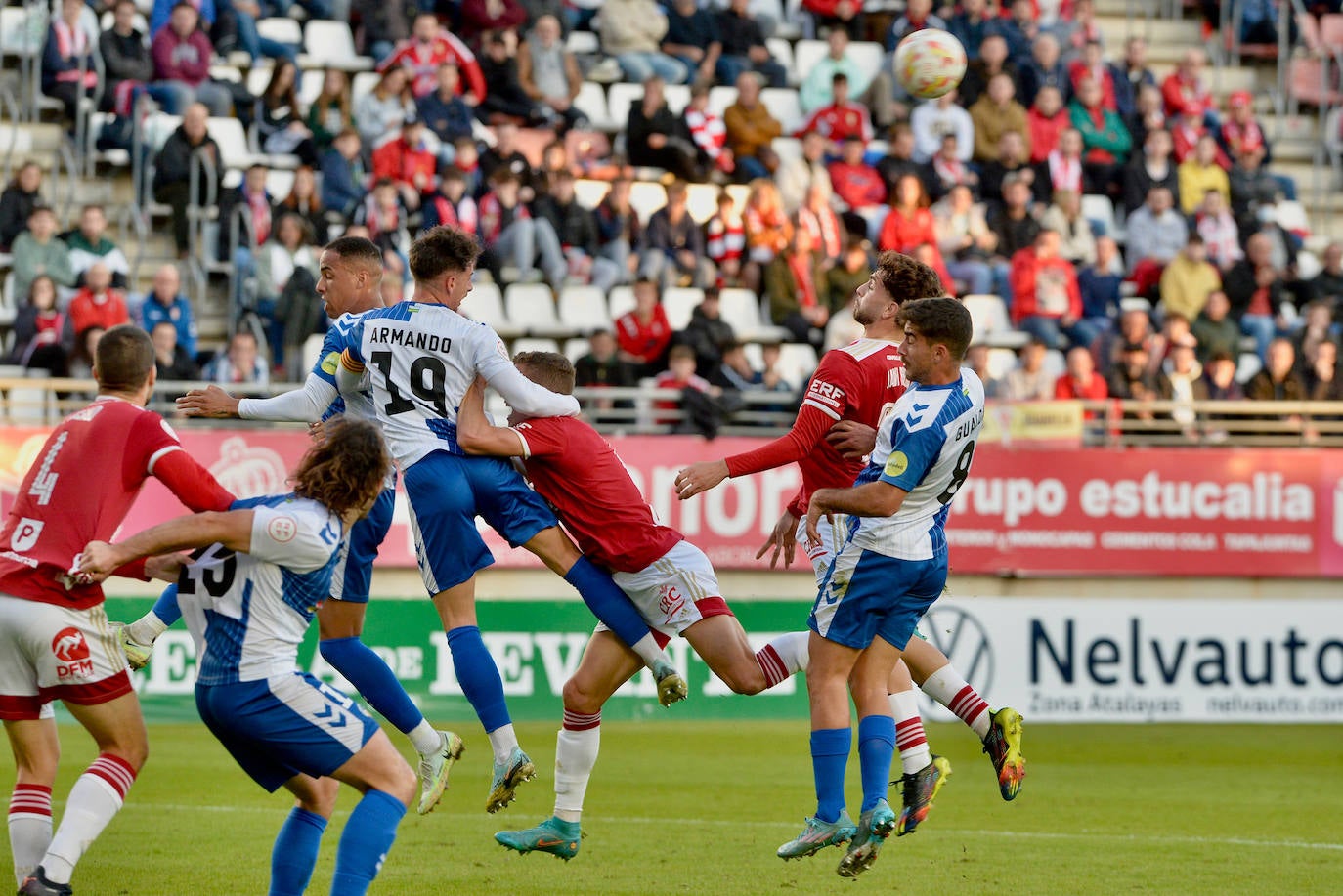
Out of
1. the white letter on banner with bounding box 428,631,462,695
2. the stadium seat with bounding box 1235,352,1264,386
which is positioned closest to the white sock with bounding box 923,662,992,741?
the white letter on banner with bounding box 428,631,462,695

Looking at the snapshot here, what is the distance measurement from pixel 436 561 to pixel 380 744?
6.71 feet

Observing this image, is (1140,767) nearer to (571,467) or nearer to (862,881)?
(862,881)

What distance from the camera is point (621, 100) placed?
21.0 m

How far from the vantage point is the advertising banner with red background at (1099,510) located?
56.2ft

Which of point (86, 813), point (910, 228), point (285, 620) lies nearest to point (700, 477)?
point (285, 620)

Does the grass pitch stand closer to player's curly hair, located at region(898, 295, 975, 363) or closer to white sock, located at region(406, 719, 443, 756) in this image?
white sock, located at region(406, 719, 443, 756)

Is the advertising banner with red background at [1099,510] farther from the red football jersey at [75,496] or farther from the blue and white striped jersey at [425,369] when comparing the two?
the red football jersey at [75,496]

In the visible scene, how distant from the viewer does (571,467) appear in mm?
8117

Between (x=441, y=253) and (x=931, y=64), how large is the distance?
619 cm

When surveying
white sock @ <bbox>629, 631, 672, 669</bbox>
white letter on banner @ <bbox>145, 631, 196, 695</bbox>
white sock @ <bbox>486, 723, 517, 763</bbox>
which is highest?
white sock @ <bbox>629, 631, 672, 669</bbox>

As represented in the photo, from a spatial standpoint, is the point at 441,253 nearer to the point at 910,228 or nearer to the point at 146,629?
the point at 146,629

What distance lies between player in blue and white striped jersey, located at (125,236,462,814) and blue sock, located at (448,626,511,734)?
174mm

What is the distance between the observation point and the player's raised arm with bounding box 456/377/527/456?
7.86 metres

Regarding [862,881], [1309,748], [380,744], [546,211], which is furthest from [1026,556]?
[380,744]
